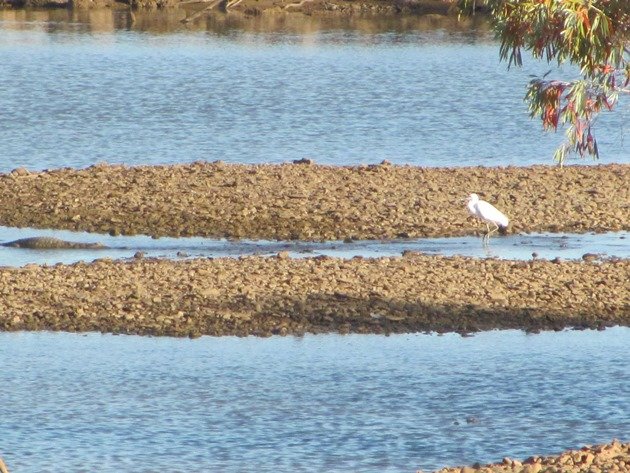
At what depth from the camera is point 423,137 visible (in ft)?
95.8

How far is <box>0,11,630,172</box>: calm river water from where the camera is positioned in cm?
2734

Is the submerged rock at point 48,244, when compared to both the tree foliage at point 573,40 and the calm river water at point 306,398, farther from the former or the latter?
the tree foliage at point 573,40

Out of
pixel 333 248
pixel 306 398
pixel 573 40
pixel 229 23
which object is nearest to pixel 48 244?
pixel 333 248

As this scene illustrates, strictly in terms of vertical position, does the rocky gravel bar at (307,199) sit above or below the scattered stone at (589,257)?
below

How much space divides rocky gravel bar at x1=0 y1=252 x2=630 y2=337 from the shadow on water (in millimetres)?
1132

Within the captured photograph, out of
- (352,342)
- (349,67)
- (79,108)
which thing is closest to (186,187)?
(352,342)

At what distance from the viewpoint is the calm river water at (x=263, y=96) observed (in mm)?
27344

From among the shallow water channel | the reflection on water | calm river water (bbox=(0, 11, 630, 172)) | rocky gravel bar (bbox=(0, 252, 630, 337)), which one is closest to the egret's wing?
rocky gravel bar (bbox=(0, 252, 630, 337))

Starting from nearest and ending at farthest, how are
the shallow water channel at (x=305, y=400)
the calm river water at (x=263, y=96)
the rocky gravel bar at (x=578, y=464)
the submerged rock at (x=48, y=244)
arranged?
the rocky gravel bar at (x=578, y=464), the shallow water channel at (x=305, y=400), the submerged rock at (x=48, y=244), the calm river water at (x=263, y=96)

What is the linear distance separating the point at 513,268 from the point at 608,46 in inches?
188

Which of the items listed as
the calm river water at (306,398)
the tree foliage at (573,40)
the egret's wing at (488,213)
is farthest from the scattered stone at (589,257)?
the tree foliage at (573,40)

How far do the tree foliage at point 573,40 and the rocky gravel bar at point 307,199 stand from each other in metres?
6.47

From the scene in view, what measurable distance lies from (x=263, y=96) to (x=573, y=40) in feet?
87.4

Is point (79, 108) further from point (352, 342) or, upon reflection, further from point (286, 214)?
→ point (352, 342)
